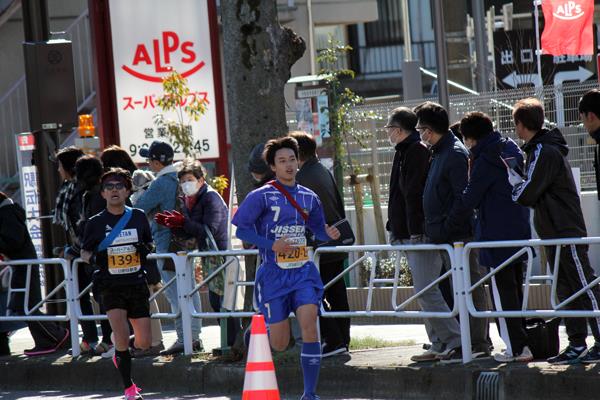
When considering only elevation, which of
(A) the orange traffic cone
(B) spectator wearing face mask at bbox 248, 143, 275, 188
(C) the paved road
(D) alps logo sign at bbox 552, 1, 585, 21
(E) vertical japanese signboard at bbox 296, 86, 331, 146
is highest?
(D) alps logo sign at bbox 552, 1, 585, 21

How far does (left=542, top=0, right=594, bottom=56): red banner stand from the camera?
63.6 ft

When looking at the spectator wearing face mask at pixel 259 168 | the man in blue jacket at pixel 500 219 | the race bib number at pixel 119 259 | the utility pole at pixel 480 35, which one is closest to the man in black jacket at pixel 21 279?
the race bib number at pixel 119 259

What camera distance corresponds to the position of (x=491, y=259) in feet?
30.4

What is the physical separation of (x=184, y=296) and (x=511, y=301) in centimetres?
289

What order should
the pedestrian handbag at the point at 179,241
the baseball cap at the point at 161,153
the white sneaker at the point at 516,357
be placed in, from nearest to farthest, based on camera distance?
the white sneaker at the point at 516,357 < the pedestrian handbag at the point at 179,241 < the baseball cap at the point at 161,153

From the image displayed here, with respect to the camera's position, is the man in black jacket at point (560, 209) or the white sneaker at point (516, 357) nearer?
the man in black jacket at point (560, 209)

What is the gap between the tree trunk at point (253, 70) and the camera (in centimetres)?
1075

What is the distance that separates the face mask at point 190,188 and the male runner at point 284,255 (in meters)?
2.66

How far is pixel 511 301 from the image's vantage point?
9.29m

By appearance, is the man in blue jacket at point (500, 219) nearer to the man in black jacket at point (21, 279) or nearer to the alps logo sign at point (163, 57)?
the man in black jacket at point (21, 279)

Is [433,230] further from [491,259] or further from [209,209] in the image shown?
[209,209]

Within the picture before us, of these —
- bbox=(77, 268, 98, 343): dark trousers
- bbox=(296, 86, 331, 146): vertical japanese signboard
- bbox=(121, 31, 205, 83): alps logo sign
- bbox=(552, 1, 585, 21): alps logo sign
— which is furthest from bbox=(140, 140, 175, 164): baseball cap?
bbox=(552, 1, 585, 21): alps logo sign

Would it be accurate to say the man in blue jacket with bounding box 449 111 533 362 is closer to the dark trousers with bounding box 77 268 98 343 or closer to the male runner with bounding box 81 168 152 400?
the male runner with bounding box 81 168 152 400

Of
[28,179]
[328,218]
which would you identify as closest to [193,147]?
[28,179]
